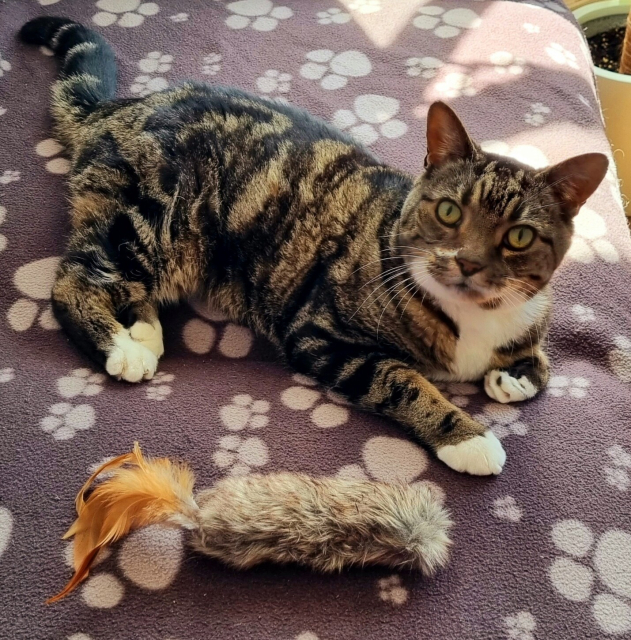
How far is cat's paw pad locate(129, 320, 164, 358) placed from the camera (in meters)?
1.42

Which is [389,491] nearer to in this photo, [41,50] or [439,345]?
[439,345]

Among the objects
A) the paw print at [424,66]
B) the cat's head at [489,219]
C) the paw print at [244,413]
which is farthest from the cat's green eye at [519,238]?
the paw print at [424,66]

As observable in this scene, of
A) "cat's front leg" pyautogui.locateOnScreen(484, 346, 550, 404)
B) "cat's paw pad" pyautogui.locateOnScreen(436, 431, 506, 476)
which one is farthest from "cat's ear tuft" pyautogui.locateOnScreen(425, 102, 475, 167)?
"cat's paw pad" pyautogui.locateOnScreen(436, 431, 506, 476)

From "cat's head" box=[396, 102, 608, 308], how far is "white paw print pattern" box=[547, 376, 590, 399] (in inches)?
8.8

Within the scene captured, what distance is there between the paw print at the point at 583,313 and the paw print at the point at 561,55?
0.96 m

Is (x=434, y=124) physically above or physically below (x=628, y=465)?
above

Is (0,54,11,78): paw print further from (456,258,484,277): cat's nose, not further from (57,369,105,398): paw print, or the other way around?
(456,258,484,277): cat's nose

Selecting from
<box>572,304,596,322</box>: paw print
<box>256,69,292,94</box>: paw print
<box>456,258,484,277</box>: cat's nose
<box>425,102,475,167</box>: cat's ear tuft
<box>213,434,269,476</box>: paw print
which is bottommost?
<box>213,434,269,476</box>: paw print

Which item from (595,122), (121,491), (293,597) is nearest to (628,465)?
(293,597)

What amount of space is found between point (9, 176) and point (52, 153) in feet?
0.41

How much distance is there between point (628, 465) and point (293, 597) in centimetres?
64

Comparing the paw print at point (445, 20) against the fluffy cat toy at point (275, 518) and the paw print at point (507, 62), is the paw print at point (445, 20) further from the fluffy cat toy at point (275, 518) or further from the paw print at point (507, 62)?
the fluffy cat toy at point (275, 518)

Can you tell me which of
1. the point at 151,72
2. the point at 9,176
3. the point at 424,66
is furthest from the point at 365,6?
the point at 9,176

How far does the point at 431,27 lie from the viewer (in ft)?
7.30
